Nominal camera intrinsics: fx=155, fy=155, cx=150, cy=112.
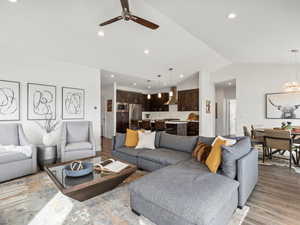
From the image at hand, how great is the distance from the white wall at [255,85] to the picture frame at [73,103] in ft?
17.8

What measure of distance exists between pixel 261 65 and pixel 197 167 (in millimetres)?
5002

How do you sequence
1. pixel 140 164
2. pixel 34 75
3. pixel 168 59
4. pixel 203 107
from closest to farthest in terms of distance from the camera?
pixel 140 164
pixel 34 75
pixel 168 59
pixel 203 107

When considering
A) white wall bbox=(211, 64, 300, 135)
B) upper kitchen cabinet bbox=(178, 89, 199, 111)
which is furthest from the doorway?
white wall bbox=(211, 64, 300, 135)

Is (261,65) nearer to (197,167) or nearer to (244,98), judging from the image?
(244,98)

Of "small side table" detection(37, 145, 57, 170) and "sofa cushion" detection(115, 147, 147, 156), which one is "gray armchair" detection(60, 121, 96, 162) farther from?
"sofa cushion" detection(115, 147, 147, 156)

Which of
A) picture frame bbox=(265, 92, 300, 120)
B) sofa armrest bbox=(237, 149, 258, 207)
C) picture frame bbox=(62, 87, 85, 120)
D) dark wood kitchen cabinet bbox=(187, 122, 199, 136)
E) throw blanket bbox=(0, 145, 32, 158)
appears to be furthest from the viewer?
dark wood kitchen cabinet bbox=(187, 122, 199, 136)

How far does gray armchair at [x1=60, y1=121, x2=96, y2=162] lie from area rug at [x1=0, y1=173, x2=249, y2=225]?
1.13 meters

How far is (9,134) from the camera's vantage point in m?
3.29

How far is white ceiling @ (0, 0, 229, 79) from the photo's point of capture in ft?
8.94

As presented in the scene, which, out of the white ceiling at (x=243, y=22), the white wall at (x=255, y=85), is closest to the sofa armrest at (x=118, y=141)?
the white ceiling at (x=243, y=22)

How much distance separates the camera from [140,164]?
309cm

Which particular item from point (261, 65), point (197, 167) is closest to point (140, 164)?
point (197, 167)

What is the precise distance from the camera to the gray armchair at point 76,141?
3629 millimetres

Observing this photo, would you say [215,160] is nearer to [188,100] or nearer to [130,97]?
[188,100]
